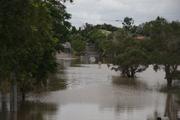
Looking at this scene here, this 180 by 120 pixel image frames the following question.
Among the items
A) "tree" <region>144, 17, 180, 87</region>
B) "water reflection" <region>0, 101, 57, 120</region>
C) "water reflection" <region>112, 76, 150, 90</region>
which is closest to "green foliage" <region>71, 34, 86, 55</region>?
"water reflection" <region>112, 76, 150, 90</region>

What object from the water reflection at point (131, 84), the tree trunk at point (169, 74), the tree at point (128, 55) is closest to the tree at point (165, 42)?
the tree trunk at point (169, 74)

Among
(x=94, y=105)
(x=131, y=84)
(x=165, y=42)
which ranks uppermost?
(x=165, y=42)

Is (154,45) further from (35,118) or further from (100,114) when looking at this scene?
(35,118)

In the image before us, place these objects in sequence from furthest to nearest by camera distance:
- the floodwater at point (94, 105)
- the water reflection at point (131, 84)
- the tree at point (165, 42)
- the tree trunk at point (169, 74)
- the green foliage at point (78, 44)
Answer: the green foliage at point (78, 44) < the water reflection at point (131, 84) < the tree trunk at point (169, 74) < the tree at point (165, 42) < the floodwater at point (94, 105)

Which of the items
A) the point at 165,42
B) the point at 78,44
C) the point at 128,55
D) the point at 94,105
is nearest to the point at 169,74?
the point at 165,42

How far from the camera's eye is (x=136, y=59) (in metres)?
59.7

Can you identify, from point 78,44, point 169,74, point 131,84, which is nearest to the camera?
point 169,74

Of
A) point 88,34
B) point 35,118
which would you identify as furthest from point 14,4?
point 88,34

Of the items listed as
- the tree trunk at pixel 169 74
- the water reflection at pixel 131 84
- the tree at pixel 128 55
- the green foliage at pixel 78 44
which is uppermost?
the green foliage at pixel 78 44

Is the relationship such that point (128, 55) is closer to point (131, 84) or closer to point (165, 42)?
point (131, 84)

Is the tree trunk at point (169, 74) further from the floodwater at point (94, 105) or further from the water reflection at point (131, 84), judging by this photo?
the floodwater at point (94, 105)

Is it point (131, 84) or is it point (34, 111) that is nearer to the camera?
point (34, 111)

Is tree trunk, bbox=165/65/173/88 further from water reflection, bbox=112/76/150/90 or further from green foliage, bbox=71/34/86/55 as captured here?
green foliage, bbox=71/34/86/55

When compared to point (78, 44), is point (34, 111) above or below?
below
